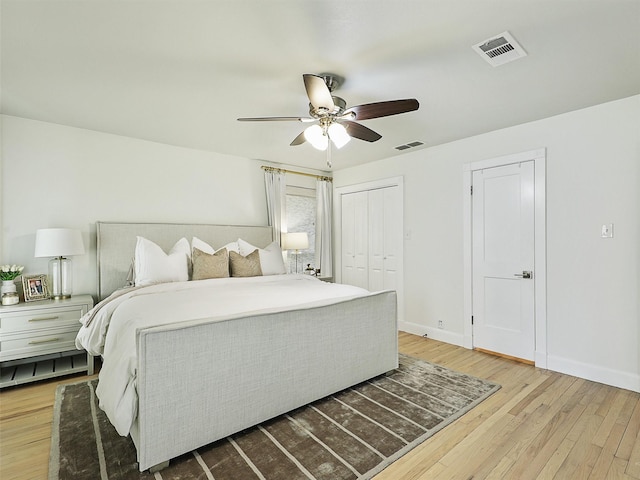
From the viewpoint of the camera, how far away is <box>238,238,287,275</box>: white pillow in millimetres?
4031

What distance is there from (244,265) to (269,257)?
0.40 metres

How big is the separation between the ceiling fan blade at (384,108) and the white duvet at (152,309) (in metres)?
1.44

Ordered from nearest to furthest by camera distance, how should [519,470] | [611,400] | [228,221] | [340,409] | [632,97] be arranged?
[519,470]
[340,409]
[611,400]
[632,97]
[228,221]

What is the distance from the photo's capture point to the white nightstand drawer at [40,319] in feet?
9.10

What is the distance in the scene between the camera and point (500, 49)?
206 cm

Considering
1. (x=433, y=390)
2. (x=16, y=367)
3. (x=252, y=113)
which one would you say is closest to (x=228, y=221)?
(x=252, y=113)

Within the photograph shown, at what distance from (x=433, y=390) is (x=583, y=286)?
68.0 inches

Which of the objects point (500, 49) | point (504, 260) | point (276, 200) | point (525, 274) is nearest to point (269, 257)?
point (276, 200)

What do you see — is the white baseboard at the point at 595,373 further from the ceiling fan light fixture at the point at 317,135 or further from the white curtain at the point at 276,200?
the white curtain at the point at 276,200

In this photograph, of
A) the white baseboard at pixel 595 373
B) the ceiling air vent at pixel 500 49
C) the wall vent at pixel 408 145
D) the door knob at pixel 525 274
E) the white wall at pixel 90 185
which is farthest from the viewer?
the wall vent at pixel 408 145

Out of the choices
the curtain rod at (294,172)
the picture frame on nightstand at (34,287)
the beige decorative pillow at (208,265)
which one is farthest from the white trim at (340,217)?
the picture frame on nightstand at (34,287)

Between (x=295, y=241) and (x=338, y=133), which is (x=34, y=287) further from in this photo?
(x=338, y=133)

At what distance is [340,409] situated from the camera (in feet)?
7.89

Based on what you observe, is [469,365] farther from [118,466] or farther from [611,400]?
[118,466]
